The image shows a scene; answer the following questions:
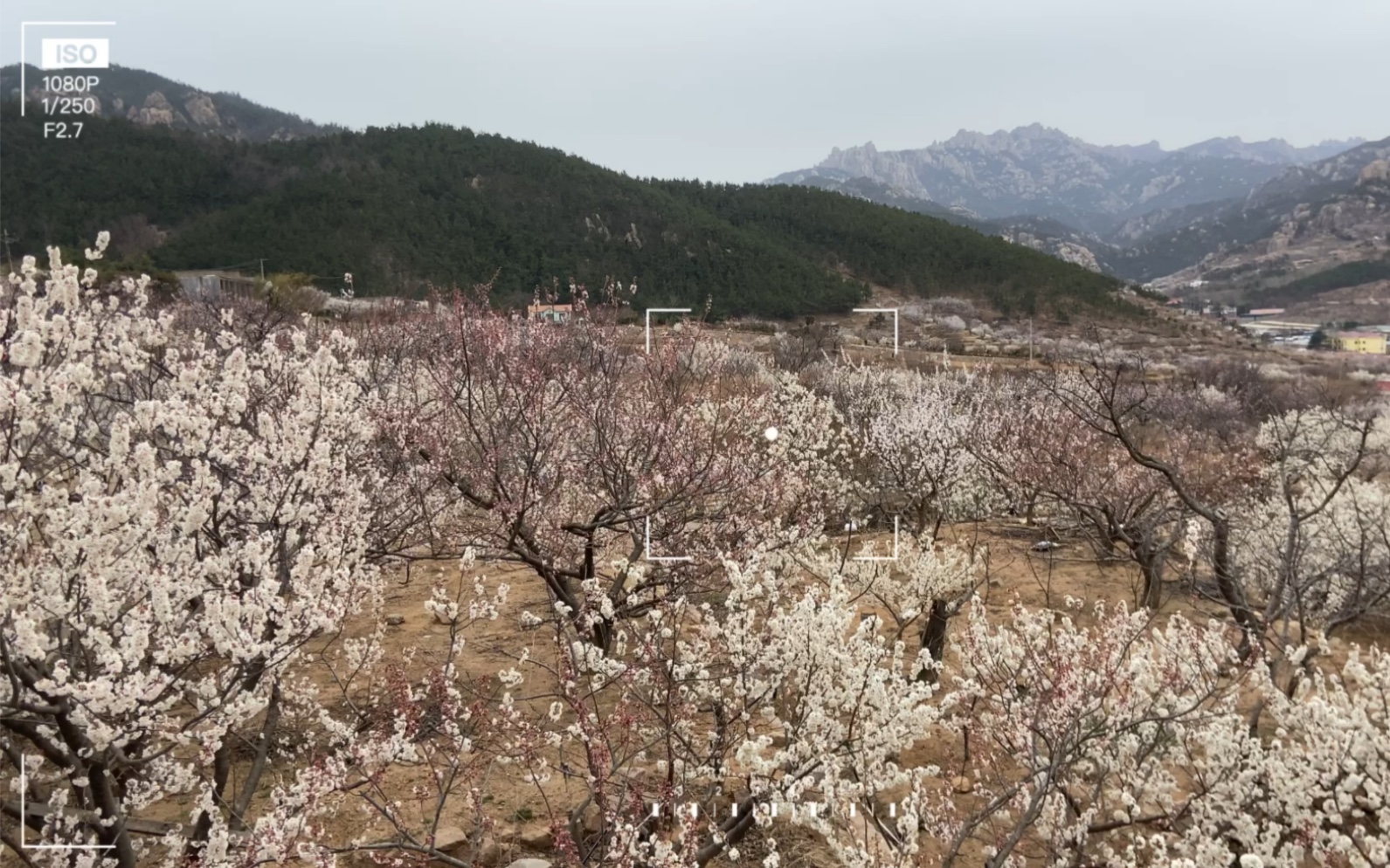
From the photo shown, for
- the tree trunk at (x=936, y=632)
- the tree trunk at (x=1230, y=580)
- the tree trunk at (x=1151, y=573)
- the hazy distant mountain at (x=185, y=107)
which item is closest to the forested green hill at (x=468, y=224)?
the tree trunk at (x=936, y=632)

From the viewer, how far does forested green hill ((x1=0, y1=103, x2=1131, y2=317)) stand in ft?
184

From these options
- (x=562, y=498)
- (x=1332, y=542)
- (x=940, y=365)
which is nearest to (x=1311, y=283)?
(x=940, y=365)

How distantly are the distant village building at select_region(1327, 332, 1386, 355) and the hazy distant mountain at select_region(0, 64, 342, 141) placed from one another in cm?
14395

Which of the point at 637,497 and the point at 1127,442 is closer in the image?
the point at 1127,442

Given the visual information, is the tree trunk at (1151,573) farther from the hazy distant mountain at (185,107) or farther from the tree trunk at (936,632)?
the hazy distant mountain at (185,107)

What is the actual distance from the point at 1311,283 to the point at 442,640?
14535 cm

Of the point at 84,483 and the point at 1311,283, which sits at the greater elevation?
the point at 1311,283

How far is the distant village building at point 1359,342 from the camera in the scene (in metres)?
67.7

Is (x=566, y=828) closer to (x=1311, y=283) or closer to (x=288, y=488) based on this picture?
(x=288, y=488)

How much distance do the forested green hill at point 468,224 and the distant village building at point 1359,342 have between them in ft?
65.8

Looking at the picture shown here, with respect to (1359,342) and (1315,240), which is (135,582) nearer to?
(1359,342)

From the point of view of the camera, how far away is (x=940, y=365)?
29.8 m

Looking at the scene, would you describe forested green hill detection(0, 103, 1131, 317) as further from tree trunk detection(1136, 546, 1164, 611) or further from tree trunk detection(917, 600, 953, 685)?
tree trunk detection(1136, 546, 1164, 611)

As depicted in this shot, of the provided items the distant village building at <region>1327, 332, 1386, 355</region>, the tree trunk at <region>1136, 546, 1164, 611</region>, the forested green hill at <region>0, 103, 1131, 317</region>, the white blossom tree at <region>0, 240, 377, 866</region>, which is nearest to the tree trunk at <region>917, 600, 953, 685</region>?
the tree trunk at <region>1136, 546, 1164, 611</region>
